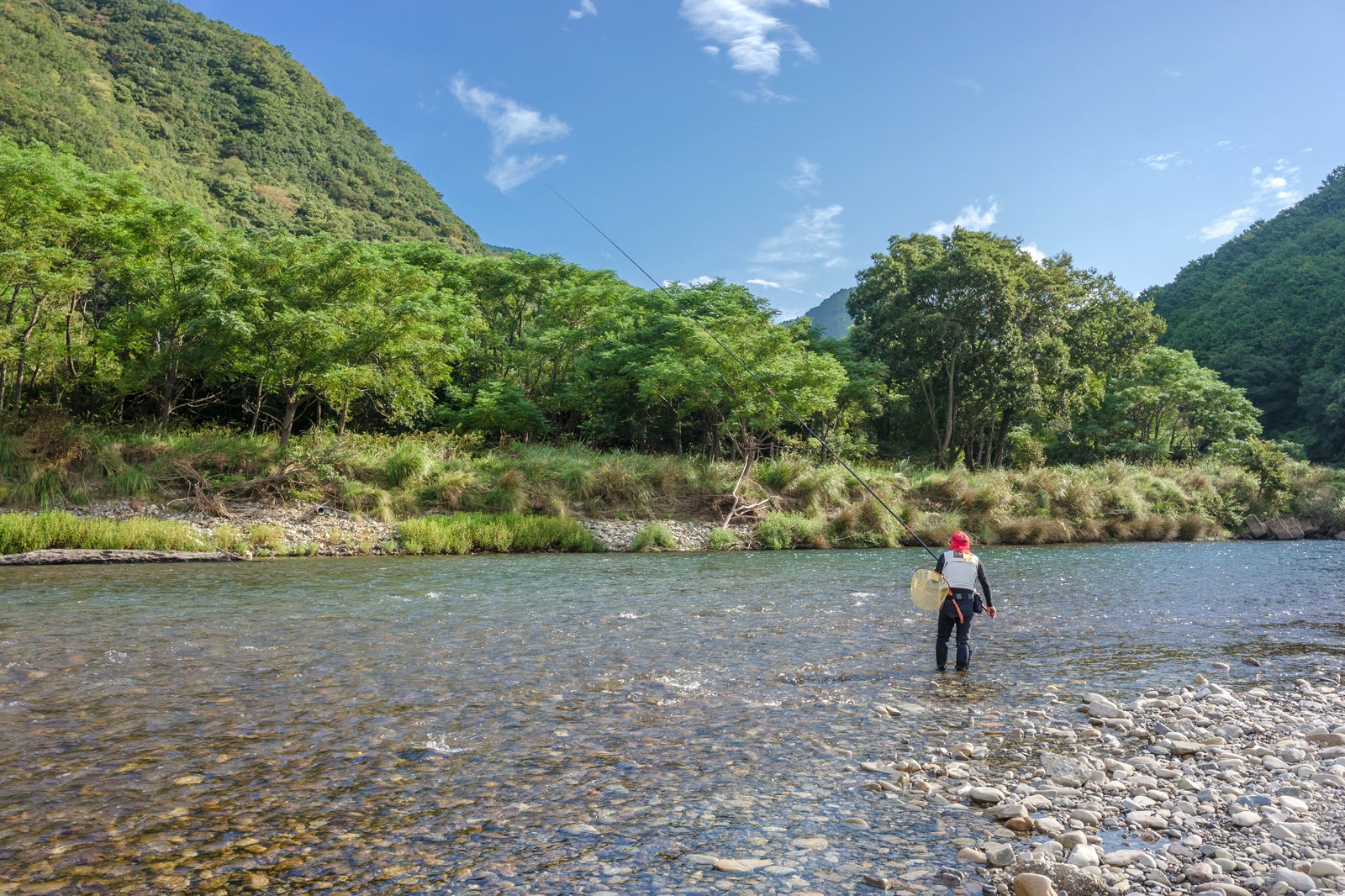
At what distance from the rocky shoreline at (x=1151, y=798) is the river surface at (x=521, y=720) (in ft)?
0.59

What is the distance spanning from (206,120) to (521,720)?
94834mm

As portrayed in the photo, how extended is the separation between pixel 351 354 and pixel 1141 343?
141 feet

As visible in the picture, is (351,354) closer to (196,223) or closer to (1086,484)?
(196,223)

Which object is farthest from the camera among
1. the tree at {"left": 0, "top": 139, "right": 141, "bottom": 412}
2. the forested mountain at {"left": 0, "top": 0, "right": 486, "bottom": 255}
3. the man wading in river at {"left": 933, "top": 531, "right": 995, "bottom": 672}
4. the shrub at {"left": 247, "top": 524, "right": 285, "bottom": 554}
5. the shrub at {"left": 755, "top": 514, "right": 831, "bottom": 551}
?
the forested mountain at {"left": 0, "top": 0, "right": 486, "bottom": 255}

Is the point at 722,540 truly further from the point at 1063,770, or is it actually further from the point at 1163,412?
the point at 1163,412

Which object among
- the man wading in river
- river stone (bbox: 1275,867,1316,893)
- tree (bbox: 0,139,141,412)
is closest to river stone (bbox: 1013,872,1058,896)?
river stone (bbox: 1275,867,1316,893)

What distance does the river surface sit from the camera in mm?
3938

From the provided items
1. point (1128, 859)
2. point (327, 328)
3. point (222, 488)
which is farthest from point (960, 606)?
point (222, 488)

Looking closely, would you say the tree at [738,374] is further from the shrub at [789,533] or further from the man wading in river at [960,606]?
the man wading in river at [960,606]

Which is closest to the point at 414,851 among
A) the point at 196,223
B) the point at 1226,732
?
the point at 1226,732

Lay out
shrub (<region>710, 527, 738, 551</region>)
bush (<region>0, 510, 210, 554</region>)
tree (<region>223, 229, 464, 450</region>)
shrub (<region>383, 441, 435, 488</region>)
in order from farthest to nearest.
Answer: shrub (<region>383, 441, 435, 488</region>) < shrub (<region>710, 527, 738, 551</region>) < tree (<region>223, 229, 464, 450</region>) < bush (<region>0, 510, 210, 554</region>)

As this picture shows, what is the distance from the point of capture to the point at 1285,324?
212 feet

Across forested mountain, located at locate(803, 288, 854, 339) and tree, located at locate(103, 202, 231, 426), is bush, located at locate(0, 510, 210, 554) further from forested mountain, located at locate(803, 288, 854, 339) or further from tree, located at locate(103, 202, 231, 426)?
forested mountain, located at locate(803, 288, 854, 339)

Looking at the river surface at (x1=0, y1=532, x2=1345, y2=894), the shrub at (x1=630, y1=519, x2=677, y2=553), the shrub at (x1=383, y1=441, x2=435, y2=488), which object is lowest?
the river surface at (x1=0, y1=532, x2=1345, y2=894)
